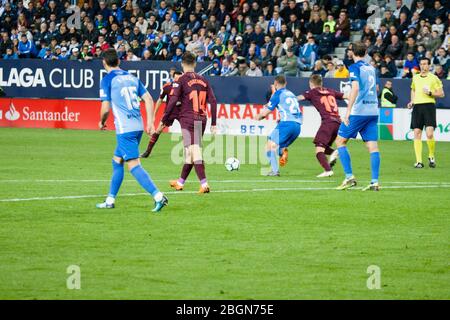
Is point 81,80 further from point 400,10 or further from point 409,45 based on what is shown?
point 409,45

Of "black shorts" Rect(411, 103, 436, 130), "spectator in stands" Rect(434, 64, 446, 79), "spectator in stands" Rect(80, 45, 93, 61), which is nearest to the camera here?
"black shorts" Rect(411, 103, 436, 130)

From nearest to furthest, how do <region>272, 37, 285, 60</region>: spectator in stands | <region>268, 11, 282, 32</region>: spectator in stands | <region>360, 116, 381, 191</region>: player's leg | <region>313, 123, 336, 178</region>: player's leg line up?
1. <region>360, 116, 381, 191</region>: player's leg
2. <region>313, 123, 336, 178</region>: player's leg
3. <region>272, 37, 285, 60</region>: spectator in stands
4. <region>268, 11, 282, 32</region>: spectator in stands

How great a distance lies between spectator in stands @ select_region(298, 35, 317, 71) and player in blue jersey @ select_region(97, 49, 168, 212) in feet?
67.3

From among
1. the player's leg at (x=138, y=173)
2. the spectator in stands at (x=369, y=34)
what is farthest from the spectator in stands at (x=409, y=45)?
the player's leg at (x=138, y=173)

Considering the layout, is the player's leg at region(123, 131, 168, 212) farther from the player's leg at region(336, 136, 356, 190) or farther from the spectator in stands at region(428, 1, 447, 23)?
the spectator in stands at region(428, 1, 447, 23)

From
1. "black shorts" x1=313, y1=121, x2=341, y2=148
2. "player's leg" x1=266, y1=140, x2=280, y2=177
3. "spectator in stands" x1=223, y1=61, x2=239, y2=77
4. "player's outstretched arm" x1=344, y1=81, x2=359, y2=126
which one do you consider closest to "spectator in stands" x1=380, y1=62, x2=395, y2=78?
"spectator in stands" x1=223, y1=61, x2=239, y2=77

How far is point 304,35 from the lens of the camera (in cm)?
3444

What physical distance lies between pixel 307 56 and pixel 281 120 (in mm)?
14124

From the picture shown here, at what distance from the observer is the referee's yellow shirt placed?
21.9m

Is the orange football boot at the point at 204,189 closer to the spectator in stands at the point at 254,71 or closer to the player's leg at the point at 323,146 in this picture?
the player's leg at the point at 323,146

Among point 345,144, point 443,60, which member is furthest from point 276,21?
point 345,144

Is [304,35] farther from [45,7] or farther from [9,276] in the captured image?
[9,276]

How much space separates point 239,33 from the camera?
36219 mm

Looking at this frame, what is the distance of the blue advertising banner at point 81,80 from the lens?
34.6m
